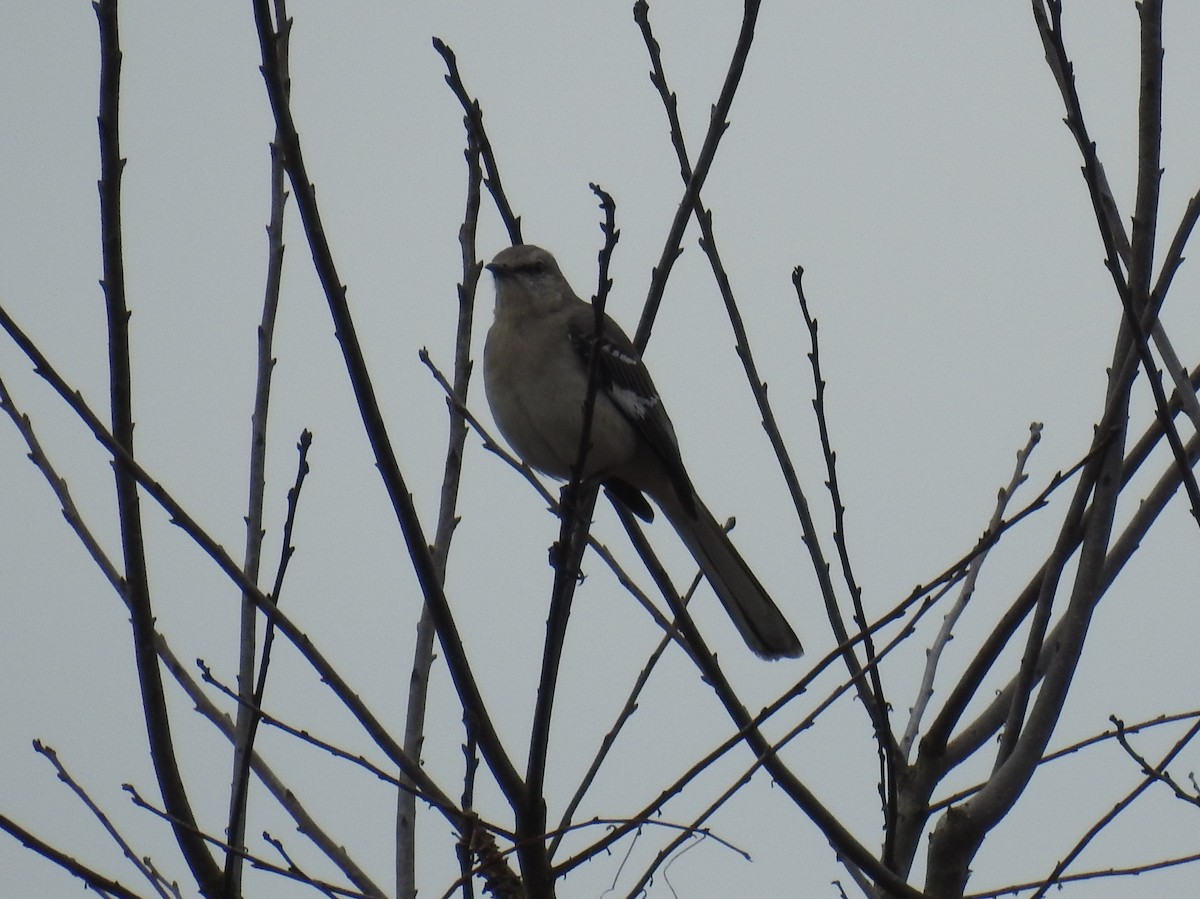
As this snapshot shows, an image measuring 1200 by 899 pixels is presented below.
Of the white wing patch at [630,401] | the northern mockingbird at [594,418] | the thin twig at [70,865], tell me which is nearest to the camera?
the thin twig at [70,865]

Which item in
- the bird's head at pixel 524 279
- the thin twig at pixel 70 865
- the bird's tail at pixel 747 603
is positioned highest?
the bird's head at pixel 524 279

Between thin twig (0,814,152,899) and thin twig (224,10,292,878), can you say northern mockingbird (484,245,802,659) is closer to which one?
thin twig (224,10,292,878)

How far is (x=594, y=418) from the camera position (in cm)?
465

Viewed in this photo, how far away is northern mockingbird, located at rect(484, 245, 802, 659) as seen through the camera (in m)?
4.70

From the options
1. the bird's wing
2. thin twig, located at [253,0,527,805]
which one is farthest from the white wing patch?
thin twig, located at [253,0,527,805]

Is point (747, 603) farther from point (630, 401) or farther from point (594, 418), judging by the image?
point (630, 401)

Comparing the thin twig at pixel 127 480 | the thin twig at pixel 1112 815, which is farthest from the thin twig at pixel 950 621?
the thin twig at pixel 127 480

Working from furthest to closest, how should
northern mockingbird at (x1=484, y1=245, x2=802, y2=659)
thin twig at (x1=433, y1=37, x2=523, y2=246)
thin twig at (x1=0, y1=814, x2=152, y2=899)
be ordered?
northern mockingbird at (x1=484, y1=245, x2=802, y2=659) < thin twig at (x1=433, y1=37, x2=523, y2=246) < thin twig at (x1=0, y1=814, x2=152, y2=899)

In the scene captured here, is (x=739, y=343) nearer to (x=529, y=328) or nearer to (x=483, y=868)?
(x=483, y=868)

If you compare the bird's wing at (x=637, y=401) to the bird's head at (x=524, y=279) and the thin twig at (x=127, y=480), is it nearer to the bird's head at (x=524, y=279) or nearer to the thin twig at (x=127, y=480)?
the bird's head at (x=524, y=279)

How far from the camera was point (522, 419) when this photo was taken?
4.91m

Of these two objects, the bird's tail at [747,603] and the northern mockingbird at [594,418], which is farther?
the northern mockingbird at [594,418]

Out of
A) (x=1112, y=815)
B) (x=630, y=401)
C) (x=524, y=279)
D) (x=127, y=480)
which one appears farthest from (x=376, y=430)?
(x=524, y=279)

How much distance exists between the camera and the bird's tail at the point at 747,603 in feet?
15.0
